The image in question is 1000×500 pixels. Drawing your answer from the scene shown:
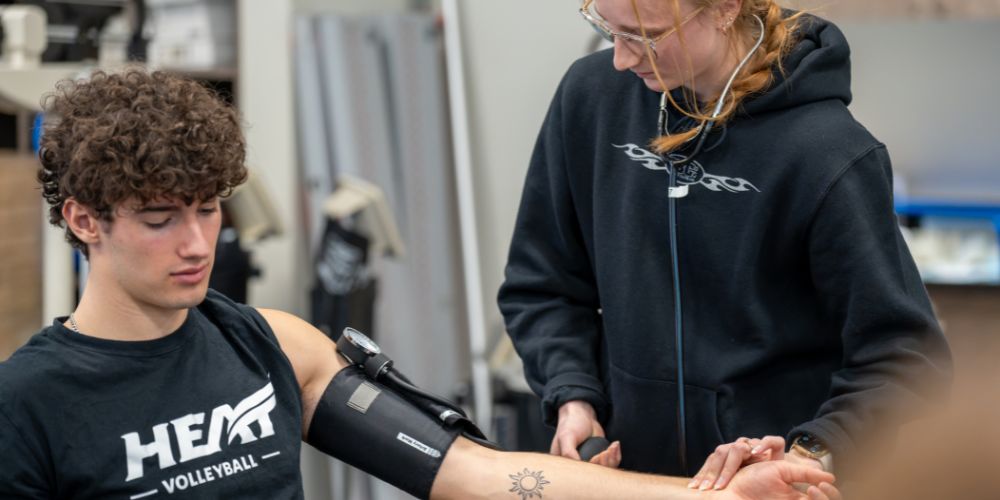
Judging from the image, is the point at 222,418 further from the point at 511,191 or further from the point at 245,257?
the point at 511,191

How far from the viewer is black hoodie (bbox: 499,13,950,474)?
1.62m

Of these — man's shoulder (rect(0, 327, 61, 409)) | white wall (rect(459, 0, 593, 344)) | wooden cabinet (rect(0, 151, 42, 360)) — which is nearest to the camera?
man's shoulder (rect(0, 327, 61, 409))

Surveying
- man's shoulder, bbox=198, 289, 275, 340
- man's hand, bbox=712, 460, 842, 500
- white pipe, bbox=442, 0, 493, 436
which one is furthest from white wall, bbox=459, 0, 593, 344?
man's hand, bbox=712, 460, 842, 500

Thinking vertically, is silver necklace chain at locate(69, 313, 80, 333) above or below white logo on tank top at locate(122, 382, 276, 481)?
above

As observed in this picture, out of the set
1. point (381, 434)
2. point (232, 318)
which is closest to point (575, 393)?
point (381, 434)

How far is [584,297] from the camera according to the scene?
6.32ft

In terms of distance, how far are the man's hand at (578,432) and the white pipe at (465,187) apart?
259 centimetres

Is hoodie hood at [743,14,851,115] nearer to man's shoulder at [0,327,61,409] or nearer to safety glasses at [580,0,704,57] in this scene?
safety glasses at [580,0,704,57]

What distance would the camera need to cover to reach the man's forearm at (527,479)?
173cm

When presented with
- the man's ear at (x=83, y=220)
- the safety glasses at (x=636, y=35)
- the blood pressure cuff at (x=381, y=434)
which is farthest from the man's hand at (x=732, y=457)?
the man's ear at (x=83, y=220)

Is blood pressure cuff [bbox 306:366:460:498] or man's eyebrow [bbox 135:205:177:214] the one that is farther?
blood pressure cuff [bbox 306:366:460:498]

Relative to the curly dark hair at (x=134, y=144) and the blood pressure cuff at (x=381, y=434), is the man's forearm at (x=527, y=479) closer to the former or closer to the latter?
the blood pressure cuff at (x=381, y=434)

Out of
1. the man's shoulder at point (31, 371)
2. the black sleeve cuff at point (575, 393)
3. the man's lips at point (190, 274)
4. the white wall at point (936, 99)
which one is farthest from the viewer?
the white wall at point (936, 99)

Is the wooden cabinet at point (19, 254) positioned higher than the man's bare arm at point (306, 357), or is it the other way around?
the man's bare arm at point (306, 357)
